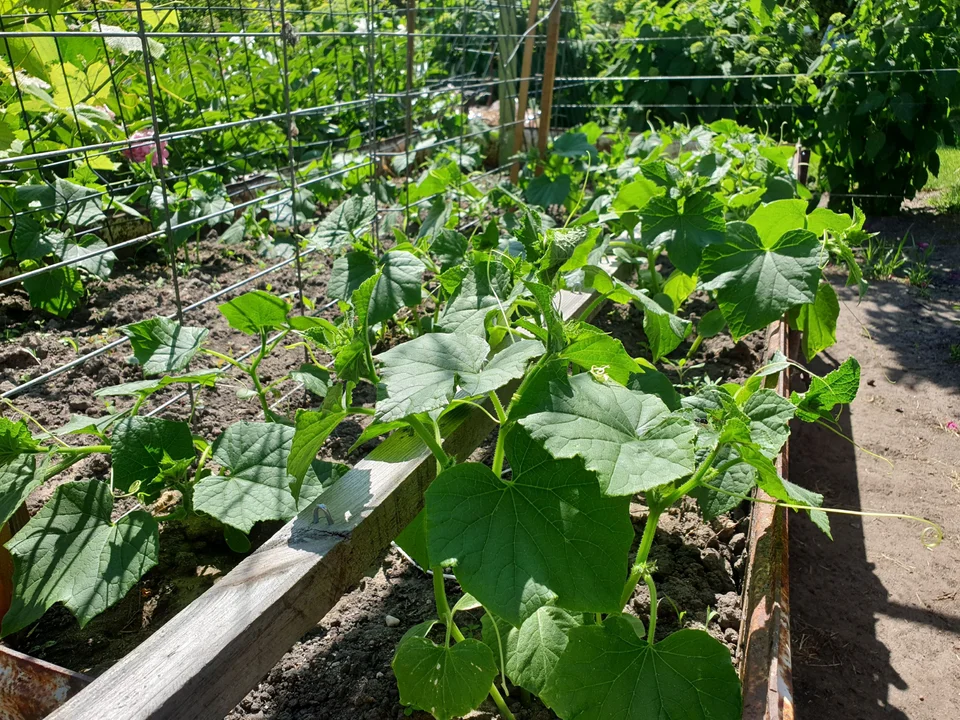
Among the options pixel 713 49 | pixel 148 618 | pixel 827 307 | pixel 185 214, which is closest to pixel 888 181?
pixel 713 49

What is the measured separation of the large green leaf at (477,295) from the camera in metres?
1.24

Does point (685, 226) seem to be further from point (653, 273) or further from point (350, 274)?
point (350, 274)

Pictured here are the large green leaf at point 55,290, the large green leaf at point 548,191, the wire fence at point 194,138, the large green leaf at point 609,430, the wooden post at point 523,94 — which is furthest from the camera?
the wooden post at point 523,94

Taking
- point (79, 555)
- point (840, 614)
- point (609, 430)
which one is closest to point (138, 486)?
point (79, 555)

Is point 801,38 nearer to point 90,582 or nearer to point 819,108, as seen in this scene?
point 819,108

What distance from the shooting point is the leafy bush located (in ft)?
14.2

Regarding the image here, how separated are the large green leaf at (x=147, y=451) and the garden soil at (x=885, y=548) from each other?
4.07 ft

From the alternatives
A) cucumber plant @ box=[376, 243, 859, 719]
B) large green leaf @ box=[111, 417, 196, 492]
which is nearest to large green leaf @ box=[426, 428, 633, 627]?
cucumber plant @ box=[376, 243, 859, 719]

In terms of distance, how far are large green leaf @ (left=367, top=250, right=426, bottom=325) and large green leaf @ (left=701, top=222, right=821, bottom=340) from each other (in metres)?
0.73

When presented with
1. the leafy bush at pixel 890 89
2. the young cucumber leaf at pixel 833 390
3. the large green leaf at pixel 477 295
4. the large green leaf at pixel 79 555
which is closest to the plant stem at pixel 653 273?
the large green leaf at pixel 477 295

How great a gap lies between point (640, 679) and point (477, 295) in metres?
0.65

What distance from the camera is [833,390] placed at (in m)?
1.10

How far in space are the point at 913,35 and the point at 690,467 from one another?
4.55 metres

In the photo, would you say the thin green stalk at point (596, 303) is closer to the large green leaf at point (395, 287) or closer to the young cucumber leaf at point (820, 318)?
the large green leaf at point (395, 287)
